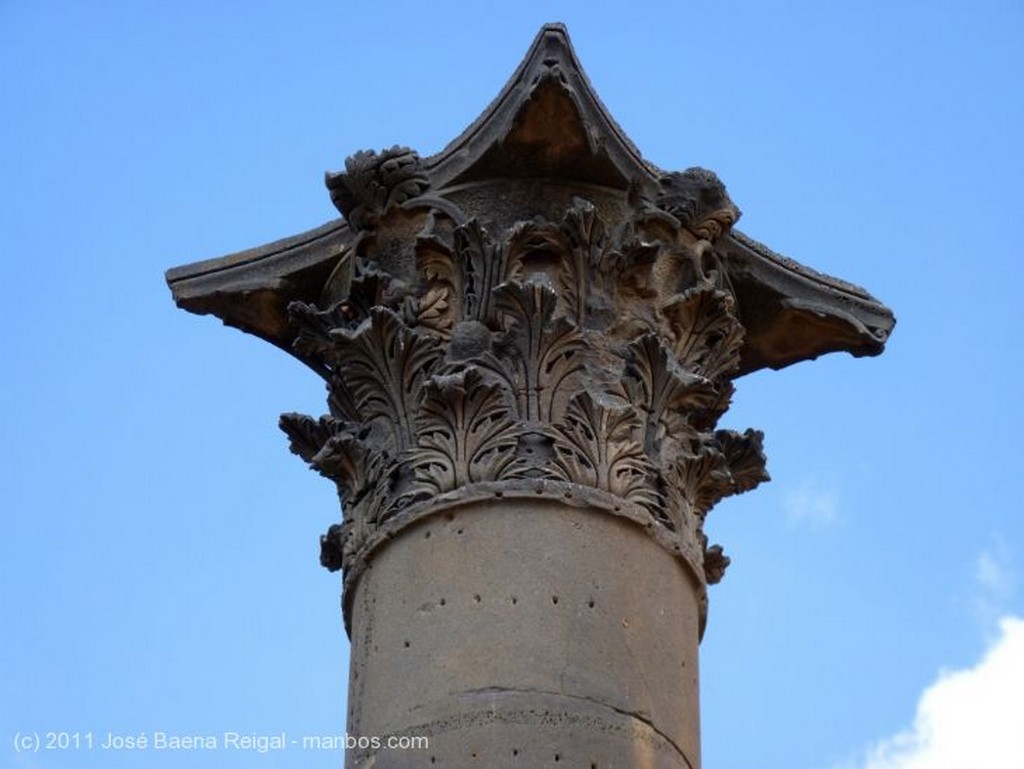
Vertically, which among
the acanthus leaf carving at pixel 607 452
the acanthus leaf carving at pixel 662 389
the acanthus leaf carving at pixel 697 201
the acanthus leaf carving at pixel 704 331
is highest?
the acanthus leaf carving at pixel 697 201

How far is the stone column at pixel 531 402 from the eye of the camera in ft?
32.4

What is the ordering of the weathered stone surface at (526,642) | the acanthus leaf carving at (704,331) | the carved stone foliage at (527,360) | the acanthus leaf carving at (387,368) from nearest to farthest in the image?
the weathered stone surface at (526,642), the carved stone foliage at (527,360), the acanthus leaf carving at (387,368), the acanthus leaf carving at (704,331)

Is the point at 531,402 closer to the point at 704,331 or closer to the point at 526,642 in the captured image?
the point at 704,331

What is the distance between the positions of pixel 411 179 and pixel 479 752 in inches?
155

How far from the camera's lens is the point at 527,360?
11117mm

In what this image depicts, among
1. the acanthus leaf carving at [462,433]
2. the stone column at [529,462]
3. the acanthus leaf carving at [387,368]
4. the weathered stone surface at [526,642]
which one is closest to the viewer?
the weathered stone surface at [526,642]

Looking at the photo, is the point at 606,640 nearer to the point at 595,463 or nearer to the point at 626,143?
the point at 595,463

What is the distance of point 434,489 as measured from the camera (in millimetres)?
10656

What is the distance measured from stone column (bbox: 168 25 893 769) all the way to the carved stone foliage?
14 millimetres

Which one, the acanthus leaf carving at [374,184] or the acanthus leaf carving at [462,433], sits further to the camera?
the acanthus leaf carving at [374,184]

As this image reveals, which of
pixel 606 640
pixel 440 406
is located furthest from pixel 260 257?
pixel 606 640

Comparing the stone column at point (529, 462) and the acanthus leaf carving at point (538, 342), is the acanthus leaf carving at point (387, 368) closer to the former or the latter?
the stone column at point (529, 462)

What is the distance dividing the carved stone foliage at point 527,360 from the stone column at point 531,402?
0.05 ft

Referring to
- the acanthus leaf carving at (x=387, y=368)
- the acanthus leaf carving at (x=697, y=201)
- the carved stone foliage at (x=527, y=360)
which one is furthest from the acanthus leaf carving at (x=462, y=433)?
the acanthus leaf carving at (x=697, y=201)
